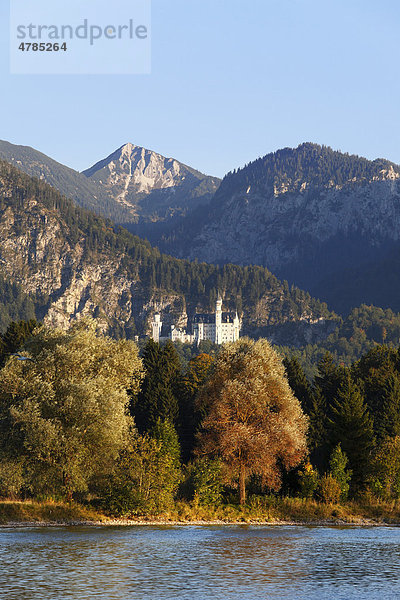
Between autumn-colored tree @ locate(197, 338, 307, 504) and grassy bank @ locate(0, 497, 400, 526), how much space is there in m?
3.64

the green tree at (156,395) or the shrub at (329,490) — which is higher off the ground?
the green tree at (156,395)

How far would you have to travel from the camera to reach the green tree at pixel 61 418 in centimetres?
7931

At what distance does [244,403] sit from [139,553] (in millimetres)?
30751

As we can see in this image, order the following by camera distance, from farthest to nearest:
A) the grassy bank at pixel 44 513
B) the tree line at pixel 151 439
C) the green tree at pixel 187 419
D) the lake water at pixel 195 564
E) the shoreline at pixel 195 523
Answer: the green tree at pixel 187 419, the tree line at pixel 151 439, the grassy bank at pixel 44 513, the shoreline at pixel 195 523, the lake water at pixel 195 564

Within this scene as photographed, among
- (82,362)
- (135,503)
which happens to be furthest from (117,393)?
(135,503)

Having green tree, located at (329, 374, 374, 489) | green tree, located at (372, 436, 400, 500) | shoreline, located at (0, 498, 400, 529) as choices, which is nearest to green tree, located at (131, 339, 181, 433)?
green tree, located at (329, 374, 374, 489)

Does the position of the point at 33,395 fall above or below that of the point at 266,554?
above

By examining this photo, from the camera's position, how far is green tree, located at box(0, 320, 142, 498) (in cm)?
7931

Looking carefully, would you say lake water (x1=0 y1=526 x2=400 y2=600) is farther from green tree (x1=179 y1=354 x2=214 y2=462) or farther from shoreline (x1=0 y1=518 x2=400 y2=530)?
green tree (x1=179 y1=354 x2=214 y2=462)

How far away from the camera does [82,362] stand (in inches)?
3364

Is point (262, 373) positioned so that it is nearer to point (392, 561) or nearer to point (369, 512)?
point (369, 512)

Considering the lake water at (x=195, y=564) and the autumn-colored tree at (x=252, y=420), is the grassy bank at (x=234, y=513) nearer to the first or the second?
the autumn-colored tree at (x=252, y=420)

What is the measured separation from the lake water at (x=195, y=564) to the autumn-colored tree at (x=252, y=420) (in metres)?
12.1

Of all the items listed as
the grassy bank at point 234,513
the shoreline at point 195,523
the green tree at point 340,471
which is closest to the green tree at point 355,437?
the green tree at point 340,471
